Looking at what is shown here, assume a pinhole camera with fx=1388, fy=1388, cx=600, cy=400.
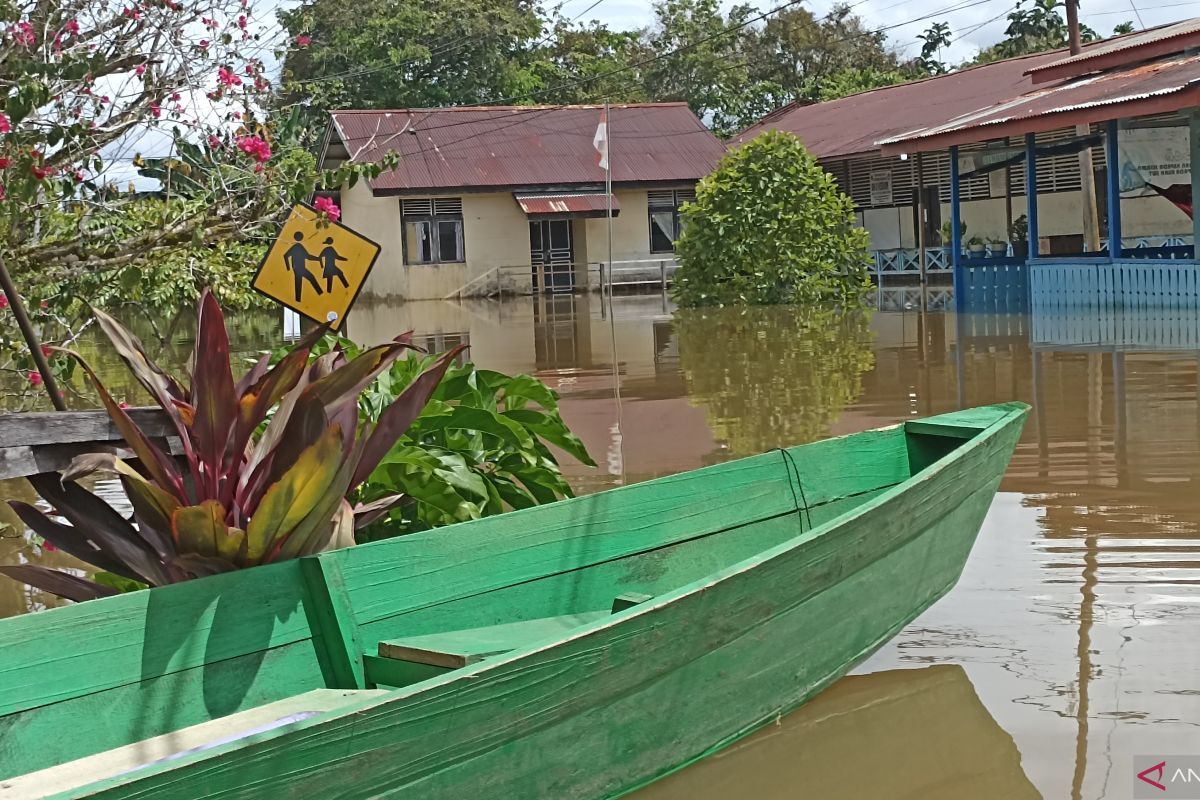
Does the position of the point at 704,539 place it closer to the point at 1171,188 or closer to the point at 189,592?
the point at 189,592

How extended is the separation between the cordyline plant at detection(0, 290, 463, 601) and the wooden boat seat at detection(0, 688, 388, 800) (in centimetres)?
62

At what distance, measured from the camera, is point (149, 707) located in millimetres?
3912

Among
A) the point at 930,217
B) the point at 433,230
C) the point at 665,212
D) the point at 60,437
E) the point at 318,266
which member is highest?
the point at 665,212

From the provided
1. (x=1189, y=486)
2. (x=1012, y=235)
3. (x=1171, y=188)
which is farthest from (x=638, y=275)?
(x=1189, y=486)

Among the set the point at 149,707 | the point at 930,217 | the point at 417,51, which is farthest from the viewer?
the point at 417,51

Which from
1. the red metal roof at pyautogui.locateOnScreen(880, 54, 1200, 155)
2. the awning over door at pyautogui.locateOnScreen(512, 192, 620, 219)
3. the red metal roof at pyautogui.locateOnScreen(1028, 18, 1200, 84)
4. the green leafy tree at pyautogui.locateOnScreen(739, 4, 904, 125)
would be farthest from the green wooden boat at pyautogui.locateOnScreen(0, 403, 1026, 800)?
the green leafy tree at pyautogui.locateOnScreen(739, 4, 904, 125)

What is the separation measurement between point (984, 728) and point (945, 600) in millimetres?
1548

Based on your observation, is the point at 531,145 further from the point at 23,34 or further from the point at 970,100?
the point at 23,34

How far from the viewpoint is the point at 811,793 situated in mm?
4453

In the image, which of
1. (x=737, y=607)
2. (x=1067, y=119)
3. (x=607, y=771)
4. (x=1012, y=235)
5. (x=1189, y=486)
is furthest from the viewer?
(x=1012, y=235)

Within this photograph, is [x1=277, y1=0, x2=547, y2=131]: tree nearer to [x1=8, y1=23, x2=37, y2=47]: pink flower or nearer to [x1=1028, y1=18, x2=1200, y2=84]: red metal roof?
[x1=1028, y1=18, x2=1200, y2=84]: red metal roof

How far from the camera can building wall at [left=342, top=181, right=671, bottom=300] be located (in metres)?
37.8

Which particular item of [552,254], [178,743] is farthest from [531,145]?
[178,743]

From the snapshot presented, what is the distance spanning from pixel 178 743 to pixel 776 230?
2154 centimetres
